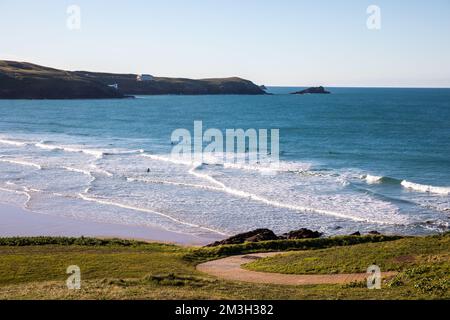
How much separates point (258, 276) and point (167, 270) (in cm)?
358

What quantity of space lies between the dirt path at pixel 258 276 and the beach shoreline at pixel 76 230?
266 inches

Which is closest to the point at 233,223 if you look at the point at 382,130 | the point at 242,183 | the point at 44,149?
the point at 242,183

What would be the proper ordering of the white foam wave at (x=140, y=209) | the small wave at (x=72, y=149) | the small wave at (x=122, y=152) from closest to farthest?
the white foam wave at (x=140, y=209) → the small wave at (x=122, y=152) → the small wave at (x=72, y=149)

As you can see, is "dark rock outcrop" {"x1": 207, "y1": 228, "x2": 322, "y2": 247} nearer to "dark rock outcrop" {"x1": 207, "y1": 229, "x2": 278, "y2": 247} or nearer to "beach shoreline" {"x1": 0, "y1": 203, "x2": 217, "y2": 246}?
"dark rock outcrop" {"x1": 207, "y1": 229, "x2": 278, "y2": 247}

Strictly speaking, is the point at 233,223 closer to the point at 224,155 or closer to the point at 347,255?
the point at 347,255

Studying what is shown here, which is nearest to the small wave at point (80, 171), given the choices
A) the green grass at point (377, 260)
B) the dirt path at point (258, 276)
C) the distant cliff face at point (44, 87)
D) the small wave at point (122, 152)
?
the small wave at point (122, 152)

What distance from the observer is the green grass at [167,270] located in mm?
16172

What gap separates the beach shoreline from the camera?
33031 millimetres

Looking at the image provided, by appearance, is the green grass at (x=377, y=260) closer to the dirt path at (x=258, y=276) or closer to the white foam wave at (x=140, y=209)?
the dirt path at (x=258, y=276)

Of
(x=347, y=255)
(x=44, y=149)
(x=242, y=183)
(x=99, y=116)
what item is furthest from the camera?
(x=99, y=116)

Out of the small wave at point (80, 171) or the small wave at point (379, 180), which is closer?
the small wave at point (379, 180)

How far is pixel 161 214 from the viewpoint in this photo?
3906 centimetres

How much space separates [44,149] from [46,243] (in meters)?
45.5

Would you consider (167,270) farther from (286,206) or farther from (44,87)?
(44,87)
